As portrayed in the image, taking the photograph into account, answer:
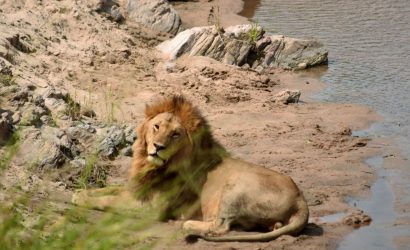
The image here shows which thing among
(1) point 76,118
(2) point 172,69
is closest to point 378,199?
(1) point 76,118

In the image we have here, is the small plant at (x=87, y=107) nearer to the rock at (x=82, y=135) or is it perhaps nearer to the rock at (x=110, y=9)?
the rock at (x=82, y=135)

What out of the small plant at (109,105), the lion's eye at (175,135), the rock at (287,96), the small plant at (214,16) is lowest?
the rock at (287,96)

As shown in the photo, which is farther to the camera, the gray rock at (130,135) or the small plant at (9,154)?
the gray rock at (130,135)

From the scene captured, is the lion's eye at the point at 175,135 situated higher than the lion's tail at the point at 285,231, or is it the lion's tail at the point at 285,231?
the lion's eye at the point at 175,135

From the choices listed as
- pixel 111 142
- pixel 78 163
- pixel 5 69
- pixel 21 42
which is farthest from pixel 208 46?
pixel 78 163

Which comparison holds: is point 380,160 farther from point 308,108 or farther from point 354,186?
point 308,108

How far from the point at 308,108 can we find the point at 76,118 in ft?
12.2

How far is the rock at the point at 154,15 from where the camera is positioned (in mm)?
14586

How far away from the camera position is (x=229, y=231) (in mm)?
7211

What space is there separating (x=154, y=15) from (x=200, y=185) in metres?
7.67

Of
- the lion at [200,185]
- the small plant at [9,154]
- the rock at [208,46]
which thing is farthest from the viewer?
the rock at [208,46]

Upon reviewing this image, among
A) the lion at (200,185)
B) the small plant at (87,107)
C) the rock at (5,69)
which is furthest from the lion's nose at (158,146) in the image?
A: the small plant at (87,107)

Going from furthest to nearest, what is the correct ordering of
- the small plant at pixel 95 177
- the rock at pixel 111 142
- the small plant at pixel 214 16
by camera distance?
the small plant at pixel 214 16 → the rock at pixel 111 142 → the small plant at pixel 95 177

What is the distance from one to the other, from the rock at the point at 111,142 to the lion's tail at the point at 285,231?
80.4 inches
